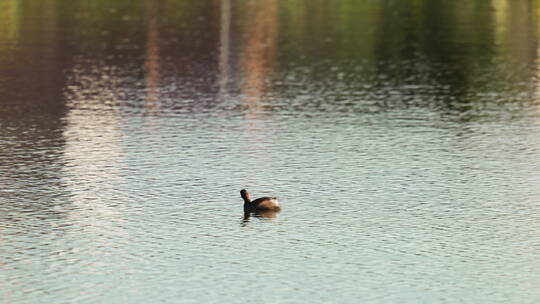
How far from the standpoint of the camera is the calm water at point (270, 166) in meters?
39.3

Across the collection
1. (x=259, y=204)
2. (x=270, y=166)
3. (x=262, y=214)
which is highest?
(x=259, y=204)

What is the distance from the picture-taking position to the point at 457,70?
273 feet

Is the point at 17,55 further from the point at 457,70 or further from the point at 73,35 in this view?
the point at 457,70

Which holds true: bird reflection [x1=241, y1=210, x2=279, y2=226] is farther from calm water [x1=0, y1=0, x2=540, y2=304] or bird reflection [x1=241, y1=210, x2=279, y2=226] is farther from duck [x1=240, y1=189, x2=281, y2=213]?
calm water [x1=0, y1=0, x2=540, y2=304]

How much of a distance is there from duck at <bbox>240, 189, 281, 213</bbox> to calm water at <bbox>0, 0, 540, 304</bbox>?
608mm

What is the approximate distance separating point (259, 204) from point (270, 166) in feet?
28.2

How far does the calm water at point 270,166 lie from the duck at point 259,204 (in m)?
0.61

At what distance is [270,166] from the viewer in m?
55.3

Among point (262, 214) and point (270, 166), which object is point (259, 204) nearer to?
point (262, 214)

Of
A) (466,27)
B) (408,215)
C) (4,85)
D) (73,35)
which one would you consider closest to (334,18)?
(466,27)

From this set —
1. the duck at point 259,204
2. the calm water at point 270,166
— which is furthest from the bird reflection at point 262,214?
the calm water at point 270,166

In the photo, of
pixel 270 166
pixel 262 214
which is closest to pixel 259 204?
pixel 262 214

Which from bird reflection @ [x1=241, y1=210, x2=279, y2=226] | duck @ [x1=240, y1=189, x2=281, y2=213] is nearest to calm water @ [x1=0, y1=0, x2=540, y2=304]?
bird reflection @ [x1=241, y1=210, x2=279, y2=226]

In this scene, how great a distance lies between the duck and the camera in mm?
46812
